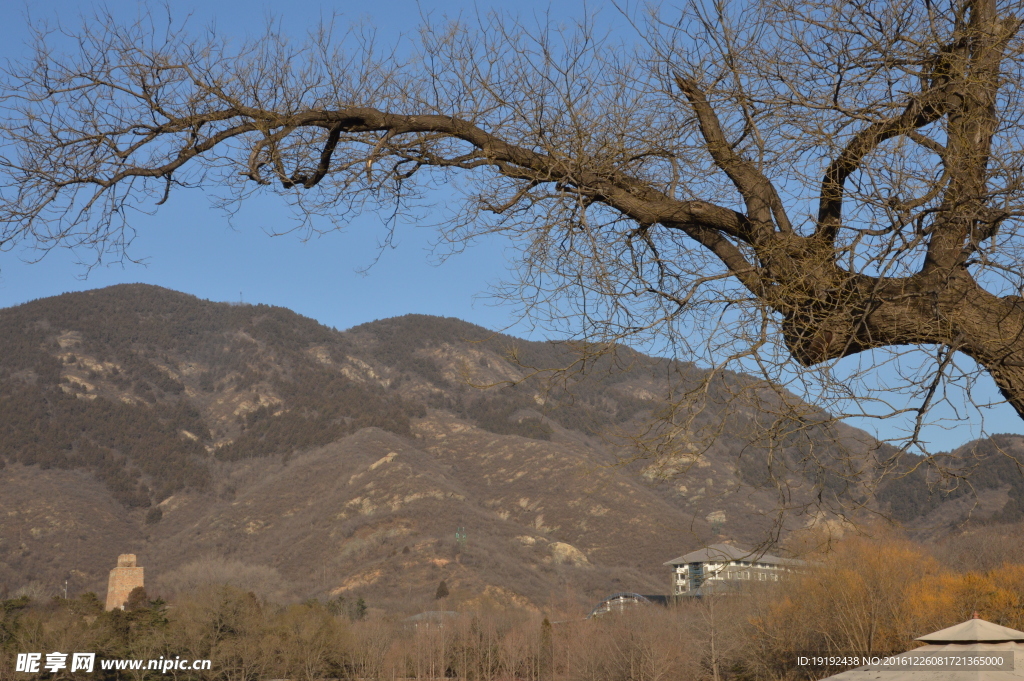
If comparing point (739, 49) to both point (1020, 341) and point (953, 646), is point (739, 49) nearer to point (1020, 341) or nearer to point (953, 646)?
point (1020, 341)

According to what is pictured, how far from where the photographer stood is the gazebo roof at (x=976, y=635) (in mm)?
7383

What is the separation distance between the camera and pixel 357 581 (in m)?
60.1

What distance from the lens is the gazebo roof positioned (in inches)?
291

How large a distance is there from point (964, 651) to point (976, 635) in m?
0.28

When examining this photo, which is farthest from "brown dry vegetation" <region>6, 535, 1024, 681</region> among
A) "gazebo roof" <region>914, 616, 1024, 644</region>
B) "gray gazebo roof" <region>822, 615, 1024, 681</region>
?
"gray gazebo roof" <region>822, 615, 1024, 681</region>

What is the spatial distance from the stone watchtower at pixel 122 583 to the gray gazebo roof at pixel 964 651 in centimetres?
4628

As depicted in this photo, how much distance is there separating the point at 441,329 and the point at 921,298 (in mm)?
133003

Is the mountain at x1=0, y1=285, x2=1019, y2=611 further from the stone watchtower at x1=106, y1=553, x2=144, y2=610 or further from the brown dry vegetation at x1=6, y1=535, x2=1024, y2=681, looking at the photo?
the stone watchtower at x1=106, y1=553, x2=144, y2=610

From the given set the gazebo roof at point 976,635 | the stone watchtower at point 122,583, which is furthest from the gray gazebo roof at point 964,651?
the stone watchtower at point 122,583

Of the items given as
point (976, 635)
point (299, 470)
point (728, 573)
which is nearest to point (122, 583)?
point (299, 470)

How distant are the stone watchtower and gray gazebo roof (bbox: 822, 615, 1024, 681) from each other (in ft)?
152

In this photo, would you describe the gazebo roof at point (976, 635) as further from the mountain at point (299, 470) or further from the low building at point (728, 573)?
the mountain at point (299, 470)

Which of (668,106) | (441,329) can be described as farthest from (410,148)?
(441,329)

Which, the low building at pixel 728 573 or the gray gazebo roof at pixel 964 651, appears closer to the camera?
Result: the gray gazebo roof at pixel 964 651
